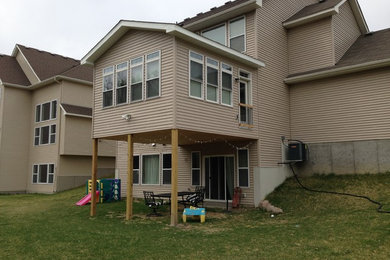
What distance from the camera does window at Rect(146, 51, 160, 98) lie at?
10953 millimetres

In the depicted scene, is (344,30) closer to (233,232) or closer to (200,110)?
(200,110)

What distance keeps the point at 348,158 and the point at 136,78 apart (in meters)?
8.75

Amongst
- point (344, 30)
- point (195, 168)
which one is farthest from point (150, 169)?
point (344, 30)

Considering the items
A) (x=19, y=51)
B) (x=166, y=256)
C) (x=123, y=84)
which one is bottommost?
(x=166, y=256)

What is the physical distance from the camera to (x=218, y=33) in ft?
51.5

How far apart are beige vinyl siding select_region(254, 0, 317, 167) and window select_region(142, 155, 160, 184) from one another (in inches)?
228

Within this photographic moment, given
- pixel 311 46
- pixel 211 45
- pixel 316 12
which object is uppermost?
pixel 316 12

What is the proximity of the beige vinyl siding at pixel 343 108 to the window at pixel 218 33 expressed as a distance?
12.8ft

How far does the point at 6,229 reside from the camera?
9.68 meters

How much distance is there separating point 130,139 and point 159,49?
10.4 feet

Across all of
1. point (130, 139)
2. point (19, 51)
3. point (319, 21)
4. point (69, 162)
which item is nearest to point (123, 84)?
point (130, 139)

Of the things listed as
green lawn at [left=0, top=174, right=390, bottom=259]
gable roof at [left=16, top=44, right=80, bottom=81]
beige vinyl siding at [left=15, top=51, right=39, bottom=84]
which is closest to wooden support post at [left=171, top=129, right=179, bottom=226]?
green lawn at [left=0, top=174, right=390, bottom=259]

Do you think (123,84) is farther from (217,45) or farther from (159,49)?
(217,45)

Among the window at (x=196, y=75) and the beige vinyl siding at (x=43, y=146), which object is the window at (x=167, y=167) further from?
the beige vinyl siding at (x=43, y=146)
